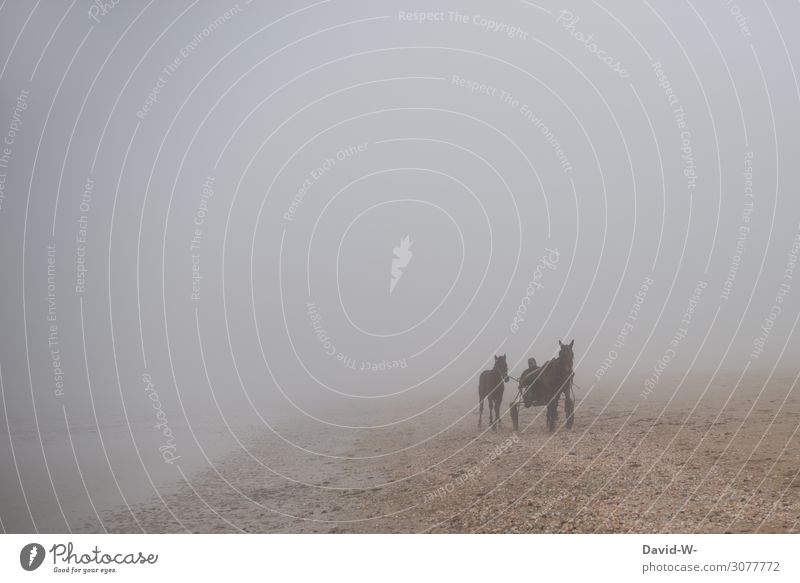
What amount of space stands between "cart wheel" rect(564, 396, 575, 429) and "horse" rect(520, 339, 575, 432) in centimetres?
2

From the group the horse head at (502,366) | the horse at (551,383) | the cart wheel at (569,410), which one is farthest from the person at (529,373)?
the cart wheel at (569,410)

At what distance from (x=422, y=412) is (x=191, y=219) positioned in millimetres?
2409

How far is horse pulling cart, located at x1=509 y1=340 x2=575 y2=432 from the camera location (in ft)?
16.6

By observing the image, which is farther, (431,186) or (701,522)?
(431,186)

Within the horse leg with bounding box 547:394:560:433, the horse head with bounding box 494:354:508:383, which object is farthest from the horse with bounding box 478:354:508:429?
the horse leg with bounding box 547:394:560:433

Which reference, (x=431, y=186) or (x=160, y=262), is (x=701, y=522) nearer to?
(x=431, y=186)

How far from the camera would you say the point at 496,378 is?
512 cm

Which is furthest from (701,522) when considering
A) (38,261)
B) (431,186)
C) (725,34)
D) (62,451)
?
(38,261)

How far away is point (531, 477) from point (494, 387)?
0.72 m

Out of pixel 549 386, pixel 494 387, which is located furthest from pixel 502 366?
pixel 549 386

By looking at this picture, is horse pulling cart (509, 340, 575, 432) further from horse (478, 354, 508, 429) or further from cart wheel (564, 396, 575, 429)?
horse (478, 354, 508, 429)

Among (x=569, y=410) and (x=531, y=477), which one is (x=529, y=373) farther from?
(x=531, y=477)

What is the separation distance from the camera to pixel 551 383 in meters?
5.08

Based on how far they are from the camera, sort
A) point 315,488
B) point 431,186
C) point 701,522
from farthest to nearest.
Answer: point 431,186, point 315,488, point 701,522
